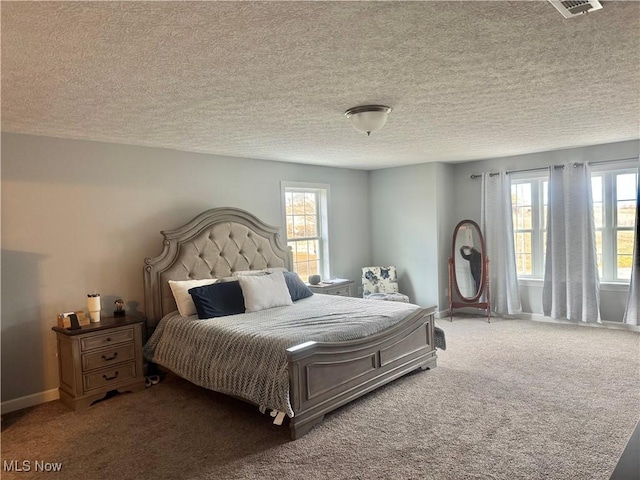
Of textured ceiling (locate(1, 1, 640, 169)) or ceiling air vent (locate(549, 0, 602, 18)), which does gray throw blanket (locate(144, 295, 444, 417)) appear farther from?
ceiling air vent (locate(549, 0, 602, 18))

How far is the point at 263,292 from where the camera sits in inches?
167

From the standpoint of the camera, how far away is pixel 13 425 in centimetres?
326

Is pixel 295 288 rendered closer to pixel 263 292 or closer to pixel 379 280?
pixel 263 292

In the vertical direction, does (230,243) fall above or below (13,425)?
above

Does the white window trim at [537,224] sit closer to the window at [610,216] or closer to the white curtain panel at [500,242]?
the window at [610,216]

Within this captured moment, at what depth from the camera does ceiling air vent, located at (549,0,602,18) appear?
169 centimetres

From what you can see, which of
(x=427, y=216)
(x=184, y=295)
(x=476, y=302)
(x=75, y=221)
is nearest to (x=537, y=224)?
(x=476, y=302)

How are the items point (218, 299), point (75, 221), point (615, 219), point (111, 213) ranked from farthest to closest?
point (615, 219)
point (111, 213)
point (218, 299)
point (75, 221)

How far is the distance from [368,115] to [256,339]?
1.80 metres

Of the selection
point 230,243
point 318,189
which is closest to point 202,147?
point 230,243

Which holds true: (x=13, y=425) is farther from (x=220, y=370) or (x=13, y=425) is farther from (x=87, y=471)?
(x=220, y=370)

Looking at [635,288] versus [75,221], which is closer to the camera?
[75,221]

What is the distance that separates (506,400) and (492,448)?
0.80m
